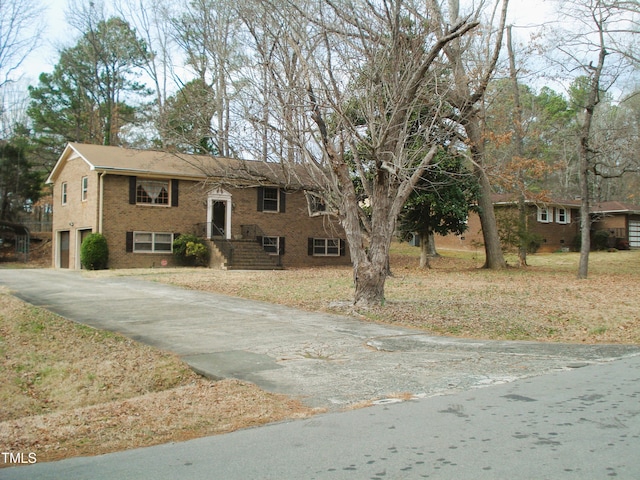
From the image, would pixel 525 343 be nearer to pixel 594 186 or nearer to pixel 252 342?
pixel 252 342

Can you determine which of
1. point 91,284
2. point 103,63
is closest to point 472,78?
point 91,284

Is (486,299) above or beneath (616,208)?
beneath

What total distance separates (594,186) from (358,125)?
44366 mm

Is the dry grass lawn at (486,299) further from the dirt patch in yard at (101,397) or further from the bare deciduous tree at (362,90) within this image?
the dirt patch in yard at (101,397)

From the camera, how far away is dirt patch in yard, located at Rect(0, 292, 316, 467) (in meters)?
6.02

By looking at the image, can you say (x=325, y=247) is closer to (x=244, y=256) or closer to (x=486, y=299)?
(x=244, y=256)

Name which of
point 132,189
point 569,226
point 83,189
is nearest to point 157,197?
point 132,189

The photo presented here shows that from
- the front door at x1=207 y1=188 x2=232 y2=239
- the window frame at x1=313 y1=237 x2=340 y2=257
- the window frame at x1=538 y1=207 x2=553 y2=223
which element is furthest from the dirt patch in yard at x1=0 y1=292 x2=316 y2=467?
the window frame at x1=538 y1=207 x2=553 y2=223

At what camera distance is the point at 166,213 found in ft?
101

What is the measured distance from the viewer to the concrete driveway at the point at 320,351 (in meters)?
8.04

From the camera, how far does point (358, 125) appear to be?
→ 1585 cm

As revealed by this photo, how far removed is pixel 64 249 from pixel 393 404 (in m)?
31.2

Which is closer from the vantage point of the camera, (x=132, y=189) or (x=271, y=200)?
(x=132, y=189)

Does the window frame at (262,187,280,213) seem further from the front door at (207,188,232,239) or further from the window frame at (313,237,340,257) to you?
the window frame at (313,237,340,257)
